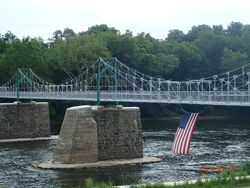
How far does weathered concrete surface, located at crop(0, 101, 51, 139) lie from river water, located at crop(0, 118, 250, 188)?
3716 millimetres

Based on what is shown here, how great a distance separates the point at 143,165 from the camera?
31.5 meters

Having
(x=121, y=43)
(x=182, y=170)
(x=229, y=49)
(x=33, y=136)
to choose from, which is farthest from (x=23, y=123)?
(x=229, y=49)

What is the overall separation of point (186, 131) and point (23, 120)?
82.1 ft

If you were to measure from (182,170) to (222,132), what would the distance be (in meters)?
23.7

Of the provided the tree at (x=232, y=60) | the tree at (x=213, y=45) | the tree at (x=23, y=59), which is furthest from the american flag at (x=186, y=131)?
the tree at (x=213, y=45)

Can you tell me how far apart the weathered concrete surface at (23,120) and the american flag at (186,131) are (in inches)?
914

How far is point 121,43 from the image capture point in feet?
253

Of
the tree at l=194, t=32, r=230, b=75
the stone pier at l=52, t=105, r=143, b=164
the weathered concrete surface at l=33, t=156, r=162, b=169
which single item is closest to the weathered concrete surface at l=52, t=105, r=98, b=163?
the stone pier at l=52, t=105, r=143, b=164

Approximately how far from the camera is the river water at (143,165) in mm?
26969

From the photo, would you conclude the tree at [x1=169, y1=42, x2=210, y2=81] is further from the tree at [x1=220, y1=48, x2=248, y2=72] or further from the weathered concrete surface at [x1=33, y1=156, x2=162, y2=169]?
the weathered concrete surface at [x1=33, y1=156, x2=162, y2=169]

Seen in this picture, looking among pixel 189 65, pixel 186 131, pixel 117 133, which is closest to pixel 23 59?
pixel 189 65

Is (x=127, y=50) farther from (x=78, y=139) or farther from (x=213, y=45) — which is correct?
(x=78, y=139)

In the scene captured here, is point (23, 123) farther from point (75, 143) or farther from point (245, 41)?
point (245, 41)

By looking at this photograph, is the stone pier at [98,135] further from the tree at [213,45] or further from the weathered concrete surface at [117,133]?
the tree at [213,45]
